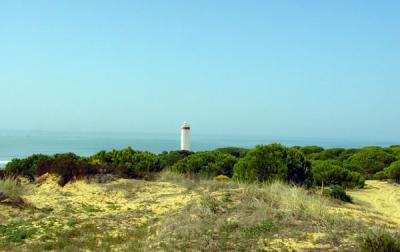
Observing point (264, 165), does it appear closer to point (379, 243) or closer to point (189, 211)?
point (189, 211)

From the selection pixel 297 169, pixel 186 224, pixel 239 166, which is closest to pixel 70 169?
pixel 239 166

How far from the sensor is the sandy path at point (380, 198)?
15.3 metres

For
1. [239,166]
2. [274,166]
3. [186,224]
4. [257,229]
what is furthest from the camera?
[239,166]

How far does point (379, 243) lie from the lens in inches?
289

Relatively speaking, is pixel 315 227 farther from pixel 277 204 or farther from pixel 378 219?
pixel 378 219

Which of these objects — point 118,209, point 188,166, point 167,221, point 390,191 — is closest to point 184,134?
point 188,166

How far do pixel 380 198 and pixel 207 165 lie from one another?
30.2 feet

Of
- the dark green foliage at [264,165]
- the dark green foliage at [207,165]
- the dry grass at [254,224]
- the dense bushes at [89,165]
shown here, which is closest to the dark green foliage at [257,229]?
the dry grass at [254,224]

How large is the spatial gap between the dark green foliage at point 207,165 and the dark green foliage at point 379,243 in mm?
15520

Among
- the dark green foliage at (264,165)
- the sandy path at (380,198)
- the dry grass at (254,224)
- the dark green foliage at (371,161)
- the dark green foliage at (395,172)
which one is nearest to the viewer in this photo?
the dry grass at (254,224)

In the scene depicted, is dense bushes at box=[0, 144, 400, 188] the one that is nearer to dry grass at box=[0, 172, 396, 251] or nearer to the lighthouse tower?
dry grass at box=[0, 172, 396, 251]

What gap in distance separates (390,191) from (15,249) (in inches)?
665

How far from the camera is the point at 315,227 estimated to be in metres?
9.26

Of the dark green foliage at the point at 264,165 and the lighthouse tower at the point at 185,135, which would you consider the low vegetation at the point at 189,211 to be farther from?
the lighthouse tower at the point at 185,135
